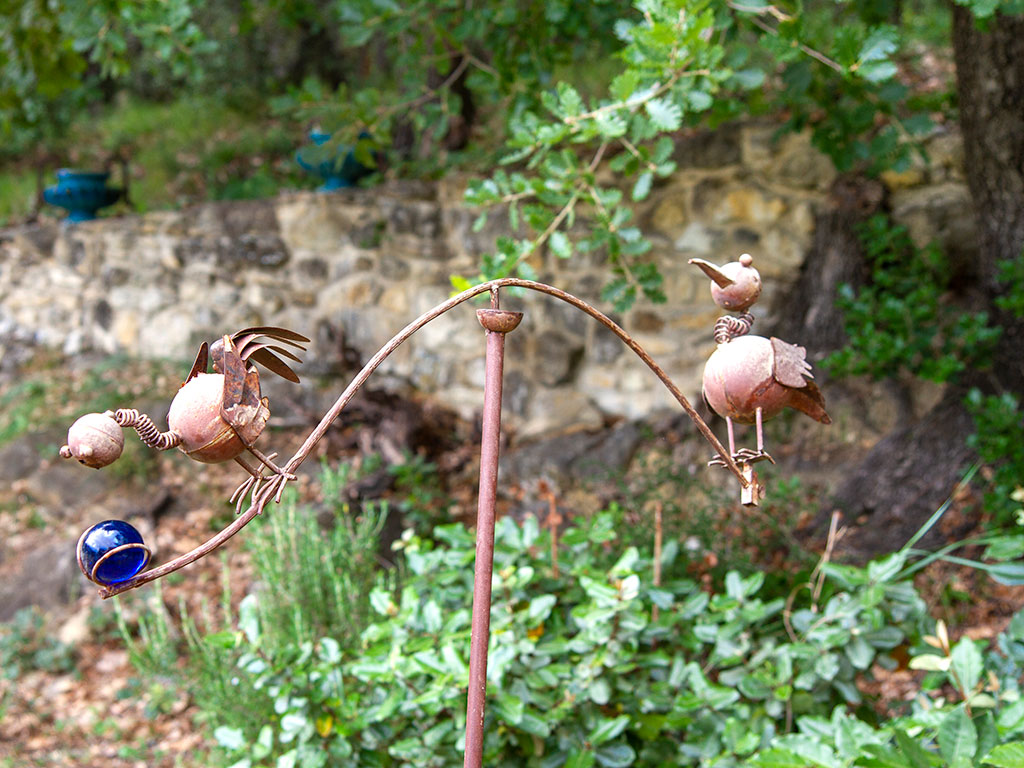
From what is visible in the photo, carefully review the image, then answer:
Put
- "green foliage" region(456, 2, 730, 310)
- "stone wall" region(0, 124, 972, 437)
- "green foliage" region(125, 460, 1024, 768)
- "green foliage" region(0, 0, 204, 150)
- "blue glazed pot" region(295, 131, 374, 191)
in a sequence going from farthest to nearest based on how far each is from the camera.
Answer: "blue glazed pot" region(295, 131, 374, 191), "stone wall" region(0, 124, 972, 437), "green foliage" region(0, 0, 204, 150), "green foliage" region(456, 2, 730, 310), "green foliage" region(125, 460, 1024, 768)

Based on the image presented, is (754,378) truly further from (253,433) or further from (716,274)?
(253,433)

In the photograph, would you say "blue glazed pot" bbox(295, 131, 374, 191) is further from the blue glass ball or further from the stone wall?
the blue glass ball

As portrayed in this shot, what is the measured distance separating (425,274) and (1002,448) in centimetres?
243

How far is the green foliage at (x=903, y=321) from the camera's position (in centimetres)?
256

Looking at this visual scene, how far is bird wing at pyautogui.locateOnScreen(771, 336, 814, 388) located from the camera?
2.89 feet

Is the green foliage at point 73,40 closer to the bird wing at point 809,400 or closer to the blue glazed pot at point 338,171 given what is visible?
the blue glazed pot at point 338,171

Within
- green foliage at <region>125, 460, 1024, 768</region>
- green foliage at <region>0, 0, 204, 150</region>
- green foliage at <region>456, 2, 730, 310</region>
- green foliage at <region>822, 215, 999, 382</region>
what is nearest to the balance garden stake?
green foliage at <region>125, 460, 1024, 768</region>

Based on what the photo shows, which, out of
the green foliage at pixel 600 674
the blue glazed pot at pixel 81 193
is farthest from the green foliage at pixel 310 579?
the blue glazed pot at pixel 81 193

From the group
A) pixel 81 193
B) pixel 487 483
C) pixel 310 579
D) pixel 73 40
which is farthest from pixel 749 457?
pixel 81 193

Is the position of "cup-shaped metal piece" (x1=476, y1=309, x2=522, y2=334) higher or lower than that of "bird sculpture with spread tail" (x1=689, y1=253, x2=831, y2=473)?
higher

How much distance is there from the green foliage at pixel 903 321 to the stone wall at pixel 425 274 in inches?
6.9

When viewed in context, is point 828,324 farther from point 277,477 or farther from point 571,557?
point 277,477

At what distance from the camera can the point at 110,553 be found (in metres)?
0.77

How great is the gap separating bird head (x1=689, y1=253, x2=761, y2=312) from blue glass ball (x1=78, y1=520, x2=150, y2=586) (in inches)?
25.8
